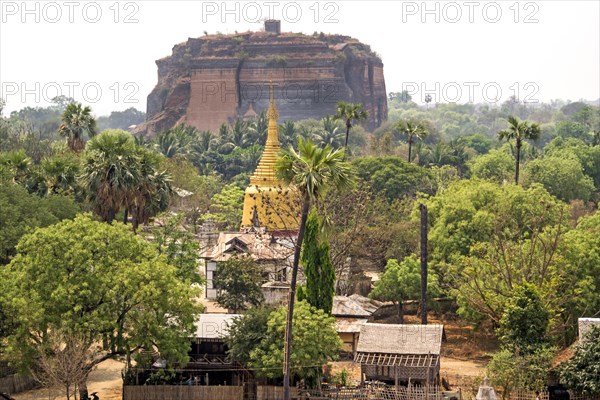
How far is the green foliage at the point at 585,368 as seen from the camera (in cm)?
3706

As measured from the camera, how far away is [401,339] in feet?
131

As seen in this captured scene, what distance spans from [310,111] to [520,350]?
11473 centimetres

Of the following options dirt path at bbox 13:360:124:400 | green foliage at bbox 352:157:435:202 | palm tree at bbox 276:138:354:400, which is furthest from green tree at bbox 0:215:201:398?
green foliage at bbox 352:157:435:202

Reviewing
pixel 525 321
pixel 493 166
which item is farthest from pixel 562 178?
pixel 525 321

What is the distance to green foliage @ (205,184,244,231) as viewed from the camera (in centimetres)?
7619

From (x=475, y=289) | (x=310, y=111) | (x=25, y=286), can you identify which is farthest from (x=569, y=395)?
(x=310, y=111)

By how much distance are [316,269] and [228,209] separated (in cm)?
3835

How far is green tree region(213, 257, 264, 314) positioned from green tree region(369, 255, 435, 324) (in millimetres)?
5726

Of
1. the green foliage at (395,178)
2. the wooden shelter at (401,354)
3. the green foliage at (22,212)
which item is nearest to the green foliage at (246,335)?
the wooden shelter at (401,354)

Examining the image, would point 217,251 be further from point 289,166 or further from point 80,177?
point 289,166

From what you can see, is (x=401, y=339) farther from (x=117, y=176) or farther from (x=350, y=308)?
(x=117, y=176)

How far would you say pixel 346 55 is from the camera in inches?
6102

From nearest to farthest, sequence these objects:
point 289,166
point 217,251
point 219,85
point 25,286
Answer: point 289,166 < point 25,286 < point 217,251 < point 219,85

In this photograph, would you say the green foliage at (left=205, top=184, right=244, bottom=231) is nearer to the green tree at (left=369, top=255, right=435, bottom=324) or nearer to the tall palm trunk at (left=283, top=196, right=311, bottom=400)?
the green tree at (left=369, top=255, right=435, bottom=324)
